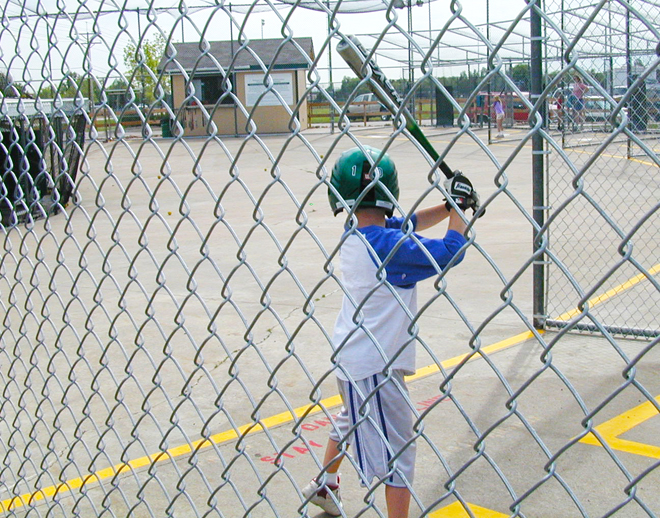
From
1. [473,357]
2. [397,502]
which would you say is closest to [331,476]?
[397,502]

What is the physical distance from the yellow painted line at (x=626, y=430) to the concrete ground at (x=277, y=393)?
0.05ft

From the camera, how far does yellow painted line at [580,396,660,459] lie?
3.64 metres

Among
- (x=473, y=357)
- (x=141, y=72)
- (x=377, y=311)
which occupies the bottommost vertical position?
(x=473, y=357)

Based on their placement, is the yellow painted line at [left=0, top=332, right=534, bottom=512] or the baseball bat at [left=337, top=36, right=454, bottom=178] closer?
the baseball bat at [left=337, top=36, right=454, bottom=178]

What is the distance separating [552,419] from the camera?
4.04 m

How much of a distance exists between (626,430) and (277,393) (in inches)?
92.5

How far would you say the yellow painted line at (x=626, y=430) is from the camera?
11.9ft

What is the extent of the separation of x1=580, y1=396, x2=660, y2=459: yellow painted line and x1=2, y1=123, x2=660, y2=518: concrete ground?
0.05ft

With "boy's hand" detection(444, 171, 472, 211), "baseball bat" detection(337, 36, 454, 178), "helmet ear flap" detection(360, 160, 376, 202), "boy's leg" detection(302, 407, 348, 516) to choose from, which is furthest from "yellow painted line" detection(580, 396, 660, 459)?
"baseball bat" detection(337, 36, 454, 178)

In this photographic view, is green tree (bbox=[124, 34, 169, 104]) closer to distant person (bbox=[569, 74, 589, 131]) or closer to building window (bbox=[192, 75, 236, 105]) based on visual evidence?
distant person (bbox=[569, 74, 589, 131])

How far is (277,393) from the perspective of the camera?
2324 mm

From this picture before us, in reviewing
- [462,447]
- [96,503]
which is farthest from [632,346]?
[96,503]

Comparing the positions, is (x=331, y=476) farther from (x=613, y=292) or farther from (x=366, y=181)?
(x=613, y=292)

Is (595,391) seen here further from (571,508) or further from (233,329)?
(233,329)
